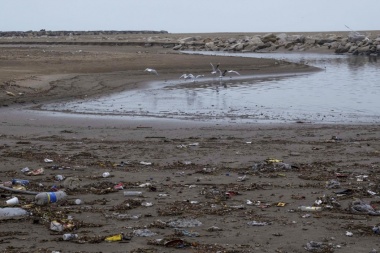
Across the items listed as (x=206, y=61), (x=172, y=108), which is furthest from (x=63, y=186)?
Answer: (x=206, y=61)

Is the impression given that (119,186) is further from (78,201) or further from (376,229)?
(376,229)

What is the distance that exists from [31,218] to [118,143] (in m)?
4.85

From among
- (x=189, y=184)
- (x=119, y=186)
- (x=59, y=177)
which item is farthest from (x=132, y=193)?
(x=59, y=177)

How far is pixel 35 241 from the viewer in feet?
16.8

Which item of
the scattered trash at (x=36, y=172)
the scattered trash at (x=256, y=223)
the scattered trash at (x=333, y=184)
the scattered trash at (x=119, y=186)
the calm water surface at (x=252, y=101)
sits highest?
the scattered trash at (x=256, y=223)

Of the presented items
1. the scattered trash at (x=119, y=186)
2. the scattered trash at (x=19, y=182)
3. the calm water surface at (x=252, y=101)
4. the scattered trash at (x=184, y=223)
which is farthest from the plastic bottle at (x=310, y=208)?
the calm water surface at (x=252, y=101)

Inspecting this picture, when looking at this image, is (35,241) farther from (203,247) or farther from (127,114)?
(127,114)

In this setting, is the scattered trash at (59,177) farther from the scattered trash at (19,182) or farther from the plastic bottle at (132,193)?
the plastic bottle at (132,193)

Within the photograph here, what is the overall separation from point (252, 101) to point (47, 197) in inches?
472

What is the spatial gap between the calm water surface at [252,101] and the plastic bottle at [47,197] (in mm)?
7680

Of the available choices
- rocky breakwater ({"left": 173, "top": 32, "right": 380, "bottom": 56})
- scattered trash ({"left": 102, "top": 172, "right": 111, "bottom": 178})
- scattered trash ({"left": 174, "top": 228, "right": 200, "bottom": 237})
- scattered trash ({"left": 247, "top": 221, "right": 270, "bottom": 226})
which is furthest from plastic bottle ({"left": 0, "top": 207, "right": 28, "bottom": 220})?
rocky breakwater ({"left": 173, "top": 32, "right": 380, "bottom": 56})

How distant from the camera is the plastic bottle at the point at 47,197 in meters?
6.39

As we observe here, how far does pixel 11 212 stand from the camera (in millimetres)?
5859

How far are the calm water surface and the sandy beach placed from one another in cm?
137
